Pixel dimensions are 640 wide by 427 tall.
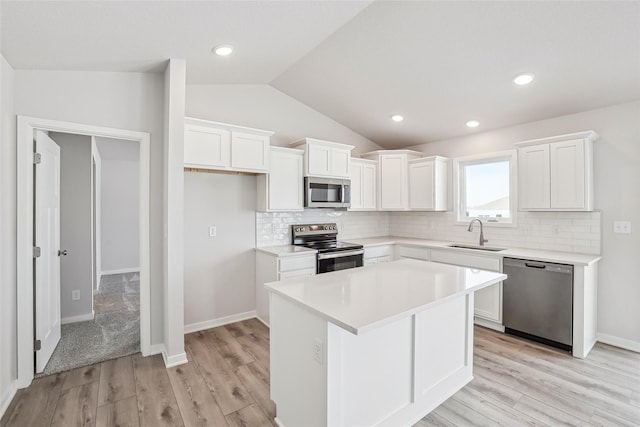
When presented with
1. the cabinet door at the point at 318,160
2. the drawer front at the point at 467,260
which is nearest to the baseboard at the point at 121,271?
the cabinet door at the point at 318,160

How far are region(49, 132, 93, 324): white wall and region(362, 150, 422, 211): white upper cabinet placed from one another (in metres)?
3.78

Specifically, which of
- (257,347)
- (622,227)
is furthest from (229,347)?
(622,227)

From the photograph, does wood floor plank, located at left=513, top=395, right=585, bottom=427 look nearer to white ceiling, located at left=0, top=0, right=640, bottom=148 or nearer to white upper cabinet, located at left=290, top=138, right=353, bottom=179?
white ceiling, located at left=0, top=0, right=640, bottom=148

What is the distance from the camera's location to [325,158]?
4117 mm

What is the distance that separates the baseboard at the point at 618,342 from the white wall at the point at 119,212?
7537mm

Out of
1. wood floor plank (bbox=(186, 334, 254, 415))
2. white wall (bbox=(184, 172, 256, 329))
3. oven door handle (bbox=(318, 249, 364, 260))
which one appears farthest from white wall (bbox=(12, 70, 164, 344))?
oven door handle (bbox=(318, 249, 364, 260))

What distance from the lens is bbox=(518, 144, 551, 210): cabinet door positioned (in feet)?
11.1

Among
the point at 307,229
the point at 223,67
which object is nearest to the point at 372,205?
the point at 307,229

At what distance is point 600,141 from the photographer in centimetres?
324

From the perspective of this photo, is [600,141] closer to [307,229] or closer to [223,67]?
[307,229]

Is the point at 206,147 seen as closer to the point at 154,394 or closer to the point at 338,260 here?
the point at 338,260

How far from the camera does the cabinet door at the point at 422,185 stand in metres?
4.45

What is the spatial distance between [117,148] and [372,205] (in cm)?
482

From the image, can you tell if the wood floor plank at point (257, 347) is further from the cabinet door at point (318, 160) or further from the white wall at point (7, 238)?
the cabinet door at point (318, 160)
